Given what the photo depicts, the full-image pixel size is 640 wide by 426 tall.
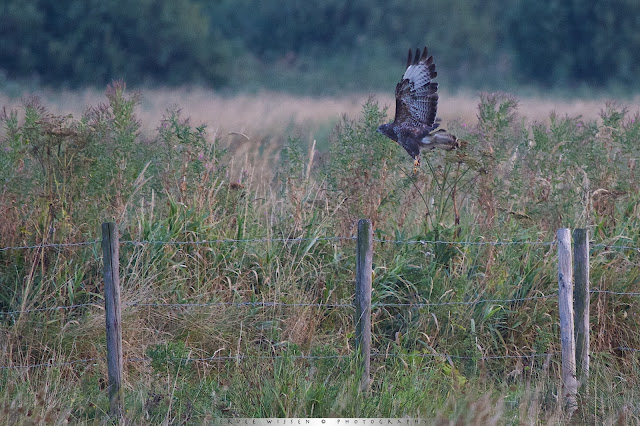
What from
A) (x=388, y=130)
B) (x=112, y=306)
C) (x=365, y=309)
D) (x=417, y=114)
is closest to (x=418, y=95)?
(x=417, y=114)

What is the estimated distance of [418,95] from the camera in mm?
6449

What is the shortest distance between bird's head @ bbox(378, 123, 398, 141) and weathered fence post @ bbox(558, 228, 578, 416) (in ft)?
5.09

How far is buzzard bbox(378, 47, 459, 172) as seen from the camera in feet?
20.4

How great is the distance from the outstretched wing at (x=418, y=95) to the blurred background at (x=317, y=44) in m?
19.8

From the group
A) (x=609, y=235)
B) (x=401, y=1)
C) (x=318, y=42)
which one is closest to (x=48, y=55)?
(x=318, y=42)

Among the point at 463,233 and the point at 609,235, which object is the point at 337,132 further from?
the point at 609,235

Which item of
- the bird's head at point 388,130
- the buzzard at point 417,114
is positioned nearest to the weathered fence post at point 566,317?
the buzzard at point 417,114

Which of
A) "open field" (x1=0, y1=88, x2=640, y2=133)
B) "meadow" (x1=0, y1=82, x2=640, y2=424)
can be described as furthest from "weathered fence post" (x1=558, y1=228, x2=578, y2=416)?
"open field" (x1=0, y1=88, x2=640, y2=133)

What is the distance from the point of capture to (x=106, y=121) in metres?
6.64

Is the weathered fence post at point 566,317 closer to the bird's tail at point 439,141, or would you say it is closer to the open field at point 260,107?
the bird's tail at point 439,141

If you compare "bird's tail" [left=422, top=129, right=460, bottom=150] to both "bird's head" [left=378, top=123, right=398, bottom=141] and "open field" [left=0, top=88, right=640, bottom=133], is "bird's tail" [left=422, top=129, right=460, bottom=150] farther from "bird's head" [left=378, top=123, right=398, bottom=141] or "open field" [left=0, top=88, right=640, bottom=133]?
"open field" [left=0, top=88, right=640, bottom=133]

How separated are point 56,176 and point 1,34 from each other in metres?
25.7

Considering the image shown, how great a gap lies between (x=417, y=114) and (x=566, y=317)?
2016 millimetres

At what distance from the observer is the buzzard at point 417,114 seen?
6215mm
